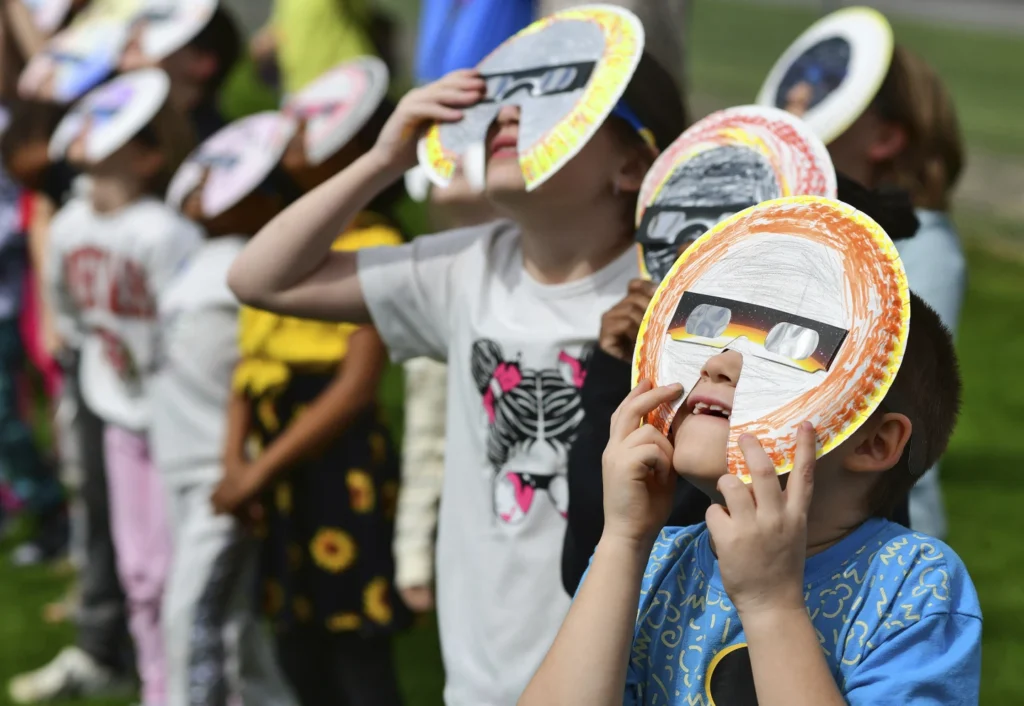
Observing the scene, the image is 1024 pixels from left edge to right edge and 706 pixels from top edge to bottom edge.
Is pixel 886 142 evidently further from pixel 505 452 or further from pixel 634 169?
pixel 505 452

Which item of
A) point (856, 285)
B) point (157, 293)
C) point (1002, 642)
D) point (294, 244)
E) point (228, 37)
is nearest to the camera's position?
point (856, 285)

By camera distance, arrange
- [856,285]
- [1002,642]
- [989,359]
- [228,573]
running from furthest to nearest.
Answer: [989,359] < [1002,642] < [228,573] < [856,285]

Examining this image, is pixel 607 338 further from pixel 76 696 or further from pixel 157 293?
pixel 76 696

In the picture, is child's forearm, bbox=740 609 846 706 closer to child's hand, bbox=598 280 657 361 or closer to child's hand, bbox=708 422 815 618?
child's hand, bbox=708 422 815 618

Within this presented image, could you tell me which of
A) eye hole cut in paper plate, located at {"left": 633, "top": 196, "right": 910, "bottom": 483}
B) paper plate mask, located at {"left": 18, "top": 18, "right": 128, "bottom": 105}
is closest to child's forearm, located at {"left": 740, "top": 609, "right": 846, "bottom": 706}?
eye hole cut in paper plate, located at {"left": 633, "top": 196, "right": 910, "bottom": 483}

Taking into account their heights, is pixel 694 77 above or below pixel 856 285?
below

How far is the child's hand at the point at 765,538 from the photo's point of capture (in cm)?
153

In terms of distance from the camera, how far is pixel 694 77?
15977 mm

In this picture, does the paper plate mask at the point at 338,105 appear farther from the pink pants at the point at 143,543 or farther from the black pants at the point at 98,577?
the black pants at the point at 98,577

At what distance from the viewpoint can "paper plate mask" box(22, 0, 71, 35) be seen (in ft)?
22.5

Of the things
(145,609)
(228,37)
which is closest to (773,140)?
(145,609)

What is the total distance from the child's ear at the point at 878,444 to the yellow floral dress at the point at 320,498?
223 centimetres

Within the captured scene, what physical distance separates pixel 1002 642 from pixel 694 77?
11.4 metres

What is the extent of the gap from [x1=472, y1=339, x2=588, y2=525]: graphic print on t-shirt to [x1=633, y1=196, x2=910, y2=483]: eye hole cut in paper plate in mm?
706
